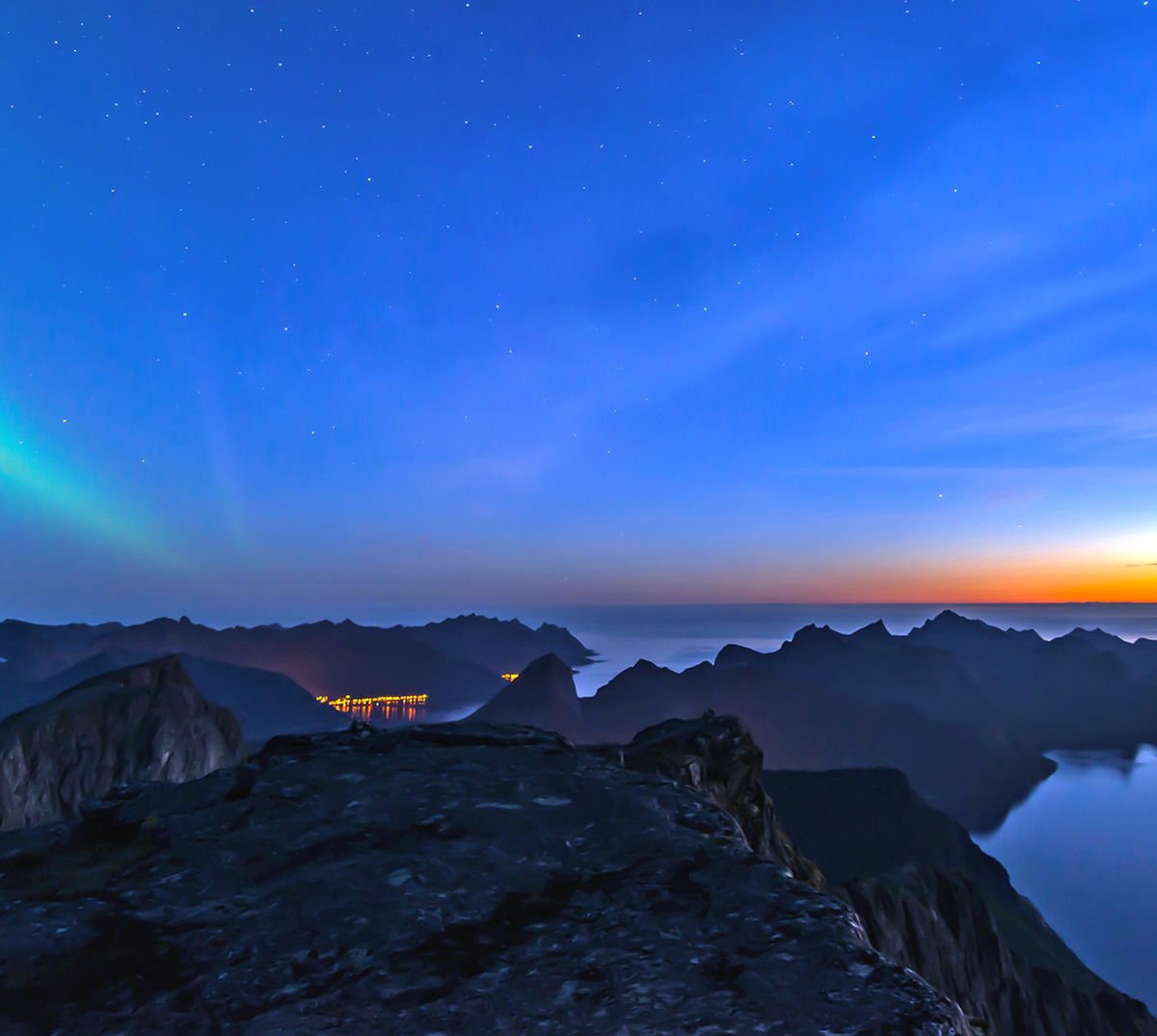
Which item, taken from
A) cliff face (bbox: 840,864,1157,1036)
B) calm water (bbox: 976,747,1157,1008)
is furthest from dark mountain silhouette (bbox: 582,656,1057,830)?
cliff face (bbox: 840,864,1157,1036)

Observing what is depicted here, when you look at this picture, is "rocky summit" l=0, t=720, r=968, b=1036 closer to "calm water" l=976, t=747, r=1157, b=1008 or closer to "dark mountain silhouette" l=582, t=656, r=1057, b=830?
"calm water" l=976, t=747, r=1157, b=1008

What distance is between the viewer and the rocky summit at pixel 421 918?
4844 millimetres

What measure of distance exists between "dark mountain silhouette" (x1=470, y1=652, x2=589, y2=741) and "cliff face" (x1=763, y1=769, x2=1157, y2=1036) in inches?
3509

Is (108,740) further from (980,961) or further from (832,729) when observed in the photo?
(832,729)

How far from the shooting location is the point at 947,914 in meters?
43.4

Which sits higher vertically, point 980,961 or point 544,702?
point 544,702

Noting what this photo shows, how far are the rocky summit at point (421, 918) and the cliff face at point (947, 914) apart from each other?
30827 millimetres

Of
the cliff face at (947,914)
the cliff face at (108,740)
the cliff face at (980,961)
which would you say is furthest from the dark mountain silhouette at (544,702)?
the cliff face at (108,740)

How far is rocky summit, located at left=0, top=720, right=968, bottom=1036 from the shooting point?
4844mm

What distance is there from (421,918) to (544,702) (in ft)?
476

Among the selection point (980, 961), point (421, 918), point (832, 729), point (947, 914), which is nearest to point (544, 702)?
point (832, 729)

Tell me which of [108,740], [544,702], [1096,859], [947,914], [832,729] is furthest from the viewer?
[832,729]

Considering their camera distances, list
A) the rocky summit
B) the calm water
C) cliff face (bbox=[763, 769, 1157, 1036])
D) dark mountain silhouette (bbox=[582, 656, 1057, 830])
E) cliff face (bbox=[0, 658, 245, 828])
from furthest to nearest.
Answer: dark mountain silhouette (bbox=[582, 656, 1057, 830])
the calm water
cliff face (bbox=[763, 769, 1157, 1036])
cliff face (bbox=[0, 658, 245, 828])
the rocky summit

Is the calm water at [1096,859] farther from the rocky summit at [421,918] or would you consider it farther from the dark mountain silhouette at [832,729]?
the rocky summit at [421,918]
